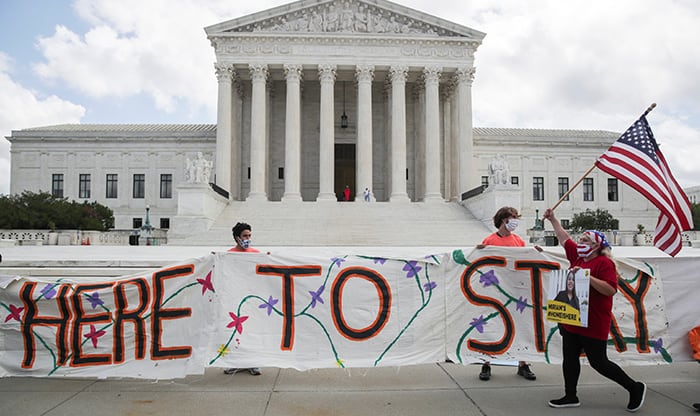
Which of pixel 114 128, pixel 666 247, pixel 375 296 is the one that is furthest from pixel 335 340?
pixel 114 128

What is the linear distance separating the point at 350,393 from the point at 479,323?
74.0 inches

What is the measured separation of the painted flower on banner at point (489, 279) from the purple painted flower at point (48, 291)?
17.9 ft

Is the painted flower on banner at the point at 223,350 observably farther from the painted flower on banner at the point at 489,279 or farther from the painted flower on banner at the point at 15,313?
the painted flower on banner at the point at 489,279

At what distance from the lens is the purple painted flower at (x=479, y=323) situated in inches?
252

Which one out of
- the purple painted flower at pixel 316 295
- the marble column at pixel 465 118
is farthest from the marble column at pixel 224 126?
the purple painted flower at pixel 316 295

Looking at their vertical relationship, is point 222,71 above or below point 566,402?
above

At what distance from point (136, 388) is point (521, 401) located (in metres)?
4.36

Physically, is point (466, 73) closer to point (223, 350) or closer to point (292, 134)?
point (292, 134)

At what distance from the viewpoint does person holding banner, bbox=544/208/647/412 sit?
5.21m

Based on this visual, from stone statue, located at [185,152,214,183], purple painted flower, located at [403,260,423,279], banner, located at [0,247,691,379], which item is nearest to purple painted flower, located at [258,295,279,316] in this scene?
banner, located at [0,247,691,379]

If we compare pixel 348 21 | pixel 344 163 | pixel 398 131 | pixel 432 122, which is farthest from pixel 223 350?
pixel 344 163

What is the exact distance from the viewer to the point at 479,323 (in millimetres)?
6430

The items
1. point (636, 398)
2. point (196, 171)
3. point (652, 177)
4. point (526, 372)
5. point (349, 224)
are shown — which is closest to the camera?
point (636, 398)

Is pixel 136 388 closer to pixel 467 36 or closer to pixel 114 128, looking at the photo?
pixel 467 36
